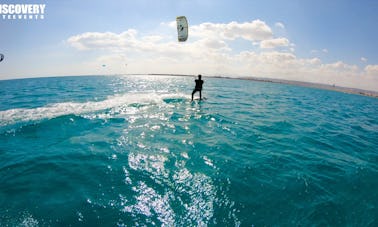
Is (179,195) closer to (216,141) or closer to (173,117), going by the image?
(216,141)

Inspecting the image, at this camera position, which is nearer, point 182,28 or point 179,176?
point 179,176

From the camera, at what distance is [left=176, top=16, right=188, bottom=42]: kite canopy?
48.5 feet

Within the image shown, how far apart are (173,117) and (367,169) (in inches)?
436

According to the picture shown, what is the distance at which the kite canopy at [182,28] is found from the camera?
14.8 metres

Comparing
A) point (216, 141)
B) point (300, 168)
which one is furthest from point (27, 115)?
point (300, 168)

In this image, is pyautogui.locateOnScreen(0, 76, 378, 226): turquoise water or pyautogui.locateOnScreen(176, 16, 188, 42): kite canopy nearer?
pyautogui.locateOnScreen(0, 76, 378, 226): turquoise water

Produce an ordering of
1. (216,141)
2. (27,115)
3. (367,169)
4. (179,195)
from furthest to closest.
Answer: (27,115), (216,141), (367,169), (179,195)

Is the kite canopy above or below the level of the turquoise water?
above

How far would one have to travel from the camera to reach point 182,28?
48.9ft

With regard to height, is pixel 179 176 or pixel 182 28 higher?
pixel 182 28

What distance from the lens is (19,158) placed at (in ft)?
23.7

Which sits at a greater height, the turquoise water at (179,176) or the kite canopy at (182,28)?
the kite canopy at (182,28)

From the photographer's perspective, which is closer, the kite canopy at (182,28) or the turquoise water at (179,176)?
the turquoise water at (179,176)

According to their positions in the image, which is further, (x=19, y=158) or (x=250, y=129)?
(x=250, y=129)
